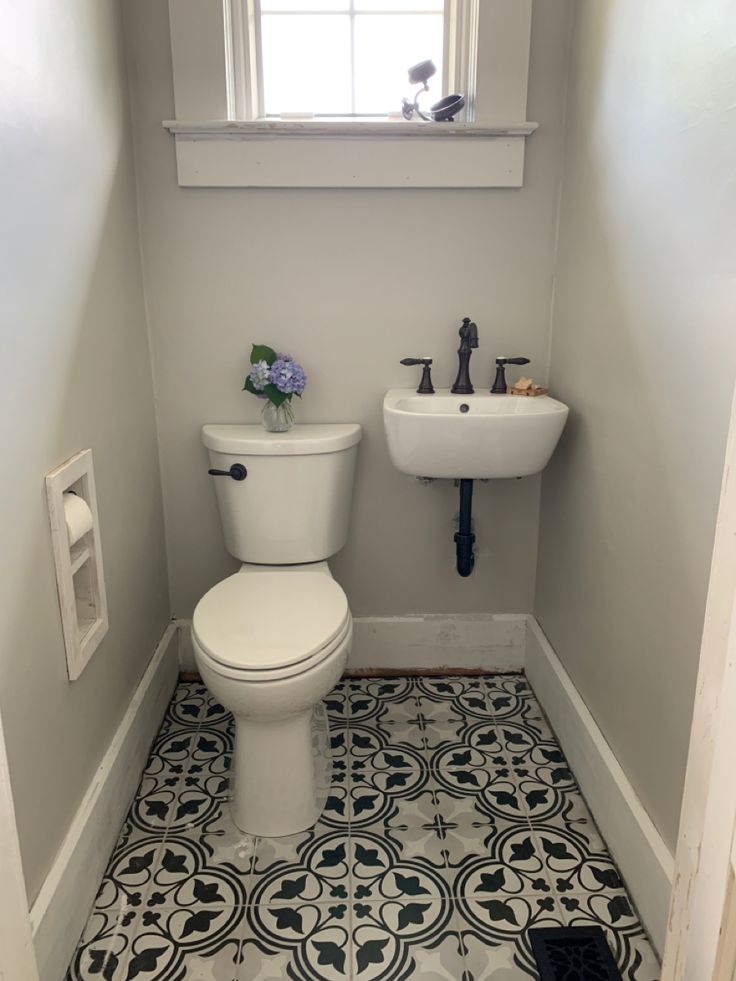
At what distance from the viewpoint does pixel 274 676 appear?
1.41 meters

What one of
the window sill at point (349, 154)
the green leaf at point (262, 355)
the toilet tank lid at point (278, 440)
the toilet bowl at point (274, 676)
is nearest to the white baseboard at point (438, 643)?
the toilet bowl at point (274, 676)

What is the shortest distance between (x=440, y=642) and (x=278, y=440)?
2.79 feet

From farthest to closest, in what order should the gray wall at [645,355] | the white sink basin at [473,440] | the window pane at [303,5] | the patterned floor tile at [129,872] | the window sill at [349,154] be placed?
the window pane at [303,5]
the window sill at [349,154]
the white sink basin at [473,440]
the patterned floor tile at [129,872]
the gray wall at [645,355]

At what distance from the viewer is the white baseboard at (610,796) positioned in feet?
4.23

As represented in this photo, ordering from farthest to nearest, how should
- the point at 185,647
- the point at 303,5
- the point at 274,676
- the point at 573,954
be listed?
1. the point at 185,647
2. the point at 303,5
3. the point at 274,676
4. the point at 573,954

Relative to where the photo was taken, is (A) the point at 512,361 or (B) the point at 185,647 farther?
(B) the point at 185,647

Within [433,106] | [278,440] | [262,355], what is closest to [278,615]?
[278,440]

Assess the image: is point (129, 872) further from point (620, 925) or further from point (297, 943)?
point (620, 925)

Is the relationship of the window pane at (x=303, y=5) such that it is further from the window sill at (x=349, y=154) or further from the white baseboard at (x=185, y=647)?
the white baseboard at (x=185, y=647)

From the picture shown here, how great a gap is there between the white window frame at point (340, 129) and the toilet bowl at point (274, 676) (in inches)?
41.5

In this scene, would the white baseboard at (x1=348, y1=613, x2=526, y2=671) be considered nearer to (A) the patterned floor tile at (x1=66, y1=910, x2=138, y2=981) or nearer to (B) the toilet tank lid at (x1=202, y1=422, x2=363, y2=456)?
(B) the toilet tank lid at (x1=202, y1=422, x2=363, y2=456)

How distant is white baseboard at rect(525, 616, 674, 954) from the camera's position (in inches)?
50.8

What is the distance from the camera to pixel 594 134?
167 cm

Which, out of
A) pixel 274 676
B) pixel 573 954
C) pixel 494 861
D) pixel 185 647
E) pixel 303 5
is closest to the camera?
pixel 573 954
